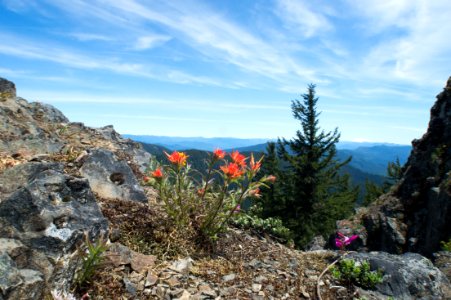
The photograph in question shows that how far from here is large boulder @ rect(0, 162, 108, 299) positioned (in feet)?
10.1

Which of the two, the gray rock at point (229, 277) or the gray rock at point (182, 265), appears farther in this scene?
the gray rock at point (229, 277)

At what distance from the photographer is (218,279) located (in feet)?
16.1

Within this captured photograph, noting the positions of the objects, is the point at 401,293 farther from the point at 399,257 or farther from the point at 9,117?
the point at 9,117

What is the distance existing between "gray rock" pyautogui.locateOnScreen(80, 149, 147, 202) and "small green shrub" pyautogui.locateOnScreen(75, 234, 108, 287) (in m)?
2.58

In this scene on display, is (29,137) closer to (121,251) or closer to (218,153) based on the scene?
(121,251)

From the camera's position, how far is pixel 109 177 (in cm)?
672

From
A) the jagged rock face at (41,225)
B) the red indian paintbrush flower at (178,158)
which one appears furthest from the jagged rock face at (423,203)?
the jagged rock face at (41,225)

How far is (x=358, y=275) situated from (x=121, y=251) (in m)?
3.93

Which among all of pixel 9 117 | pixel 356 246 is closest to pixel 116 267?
pixel 9 117

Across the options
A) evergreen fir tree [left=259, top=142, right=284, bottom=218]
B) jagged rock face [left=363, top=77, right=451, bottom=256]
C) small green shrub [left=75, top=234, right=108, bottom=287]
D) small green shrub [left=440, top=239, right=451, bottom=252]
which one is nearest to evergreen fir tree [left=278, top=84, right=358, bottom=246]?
evergreen fir tree [left=259, top=142, right=284, bottom=218]

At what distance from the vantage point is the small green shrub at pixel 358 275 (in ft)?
18.6

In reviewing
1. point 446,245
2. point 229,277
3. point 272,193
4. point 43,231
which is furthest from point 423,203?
point 272,193

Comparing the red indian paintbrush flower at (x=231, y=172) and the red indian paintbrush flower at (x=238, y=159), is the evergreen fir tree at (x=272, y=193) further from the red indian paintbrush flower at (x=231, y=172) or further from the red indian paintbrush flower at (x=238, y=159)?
the red indian paintbrush flower at (x=231, y=172)

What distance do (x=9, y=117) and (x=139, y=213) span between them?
5284mm
